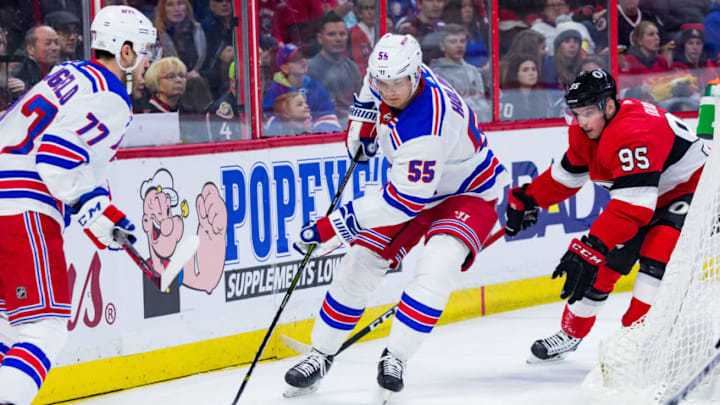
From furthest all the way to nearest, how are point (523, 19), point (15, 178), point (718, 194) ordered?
point (523, 19) → point (718, 194) → point (15, 178)

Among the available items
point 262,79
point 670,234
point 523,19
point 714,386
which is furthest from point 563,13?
point 714,386

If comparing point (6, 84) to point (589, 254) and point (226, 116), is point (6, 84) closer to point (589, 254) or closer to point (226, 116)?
point (226, 116)

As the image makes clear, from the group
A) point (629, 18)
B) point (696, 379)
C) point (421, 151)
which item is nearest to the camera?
point (696, 379)

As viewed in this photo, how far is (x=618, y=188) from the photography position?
362 centimetres

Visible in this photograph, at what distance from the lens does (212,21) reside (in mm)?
4555

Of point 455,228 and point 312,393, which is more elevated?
point 455,228

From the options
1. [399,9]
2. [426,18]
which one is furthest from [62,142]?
→ [426,18]

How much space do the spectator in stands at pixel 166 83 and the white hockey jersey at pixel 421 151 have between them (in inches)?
40.6

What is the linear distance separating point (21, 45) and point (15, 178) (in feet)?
3.17

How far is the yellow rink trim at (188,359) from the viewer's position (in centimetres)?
385

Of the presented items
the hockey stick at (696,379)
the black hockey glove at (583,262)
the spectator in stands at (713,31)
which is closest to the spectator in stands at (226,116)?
the black hockey glove at (583,262)

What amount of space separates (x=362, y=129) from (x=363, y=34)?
1.26 m

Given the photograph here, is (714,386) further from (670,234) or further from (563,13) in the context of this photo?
(563,13)

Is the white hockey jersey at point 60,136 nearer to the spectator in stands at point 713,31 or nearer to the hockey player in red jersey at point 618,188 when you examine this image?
the hockey player in red jersey at point 618,188
